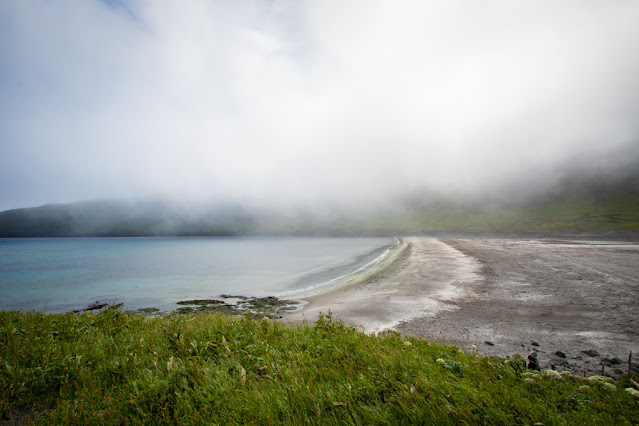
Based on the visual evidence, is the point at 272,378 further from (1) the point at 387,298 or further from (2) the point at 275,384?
(1) the point at 387,298

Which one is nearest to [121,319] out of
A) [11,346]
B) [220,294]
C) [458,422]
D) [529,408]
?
[11,346]

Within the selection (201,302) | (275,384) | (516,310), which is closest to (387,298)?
(516,310)

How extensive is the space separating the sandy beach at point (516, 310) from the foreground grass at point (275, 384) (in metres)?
3.52

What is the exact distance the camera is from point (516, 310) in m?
18.0

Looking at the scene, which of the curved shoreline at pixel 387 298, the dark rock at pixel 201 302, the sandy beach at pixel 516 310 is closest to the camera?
the sandy beach at pixel 516 310

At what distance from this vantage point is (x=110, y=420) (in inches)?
166

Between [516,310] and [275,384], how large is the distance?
19.4m

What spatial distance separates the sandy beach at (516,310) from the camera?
11617 millimetres

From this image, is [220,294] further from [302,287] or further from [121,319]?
[121,319]

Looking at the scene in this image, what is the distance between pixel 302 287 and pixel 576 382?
110 feet

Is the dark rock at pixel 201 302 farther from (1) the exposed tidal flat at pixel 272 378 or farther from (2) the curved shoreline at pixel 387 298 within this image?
(1) the exposed tidal flat at pixel 272 378

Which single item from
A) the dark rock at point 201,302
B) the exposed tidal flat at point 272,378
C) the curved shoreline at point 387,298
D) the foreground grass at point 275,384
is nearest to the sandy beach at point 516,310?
the curved shoreline at point 387,298

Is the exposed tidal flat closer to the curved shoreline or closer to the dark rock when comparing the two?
the curved shoreline

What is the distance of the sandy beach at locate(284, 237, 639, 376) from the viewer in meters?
11.6
